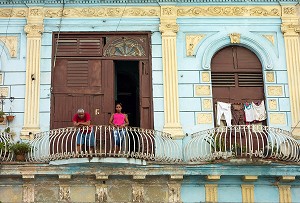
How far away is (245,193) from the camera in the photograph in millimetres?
14633

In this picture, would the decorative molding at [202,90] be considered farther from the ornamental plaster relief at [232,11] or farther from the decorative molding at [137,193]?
the decorative molding at [137,193]

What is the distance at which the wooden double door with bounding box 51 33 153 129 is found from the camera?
1563cm

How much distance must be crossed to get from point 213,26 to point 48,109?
4.94m

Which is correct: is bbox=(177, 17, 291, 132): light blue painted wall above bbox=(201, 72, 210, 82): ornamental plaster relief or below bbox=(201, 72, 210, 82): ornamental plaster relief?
above

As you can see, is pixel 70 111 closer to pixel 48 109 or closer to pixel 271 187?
pixel 48 109

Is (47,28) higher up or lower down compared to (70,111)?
higher up

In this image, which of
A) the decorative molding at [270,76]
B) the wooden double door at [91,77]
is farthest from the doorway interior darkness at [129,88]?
the decorative molding at [270,76]

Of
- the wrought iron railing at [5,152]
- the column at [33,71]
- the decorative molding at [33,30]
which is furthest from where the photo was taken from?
the decorative molding at [33,30]

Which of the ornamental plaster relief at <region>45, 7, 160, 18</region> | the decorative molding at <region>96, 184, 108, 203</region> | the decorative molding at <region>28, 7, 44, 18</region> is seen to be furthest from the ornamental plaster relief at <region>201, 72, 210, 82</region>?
the decorative molding at <region>28, 7, 44, 18</region>

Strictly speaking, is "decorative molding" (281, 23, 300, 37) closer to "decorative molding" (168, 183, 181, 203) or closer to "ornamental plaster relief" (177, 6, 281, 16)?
"ornamental plaster relief" (177, 6, 281, 16)

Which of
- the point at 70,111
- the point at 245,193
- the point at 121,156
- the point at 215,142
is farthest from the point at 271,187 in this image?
the point at 70,111

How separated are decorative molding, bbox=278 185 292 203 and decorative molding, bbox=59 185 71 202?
5049 mm

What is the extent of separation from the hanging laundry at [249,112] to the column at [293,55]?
1.03 m

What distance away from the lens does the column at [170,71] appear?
15.4 meters
